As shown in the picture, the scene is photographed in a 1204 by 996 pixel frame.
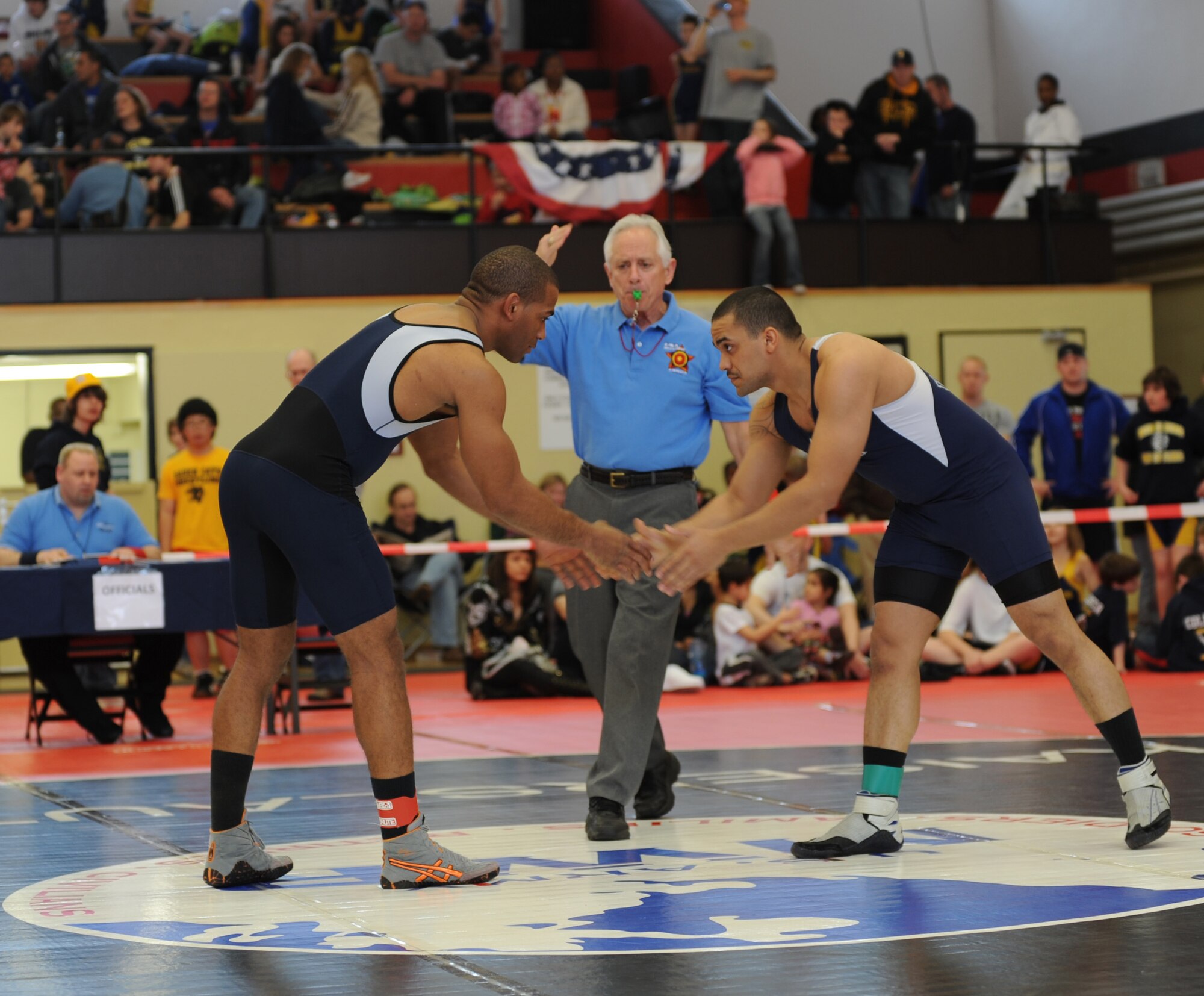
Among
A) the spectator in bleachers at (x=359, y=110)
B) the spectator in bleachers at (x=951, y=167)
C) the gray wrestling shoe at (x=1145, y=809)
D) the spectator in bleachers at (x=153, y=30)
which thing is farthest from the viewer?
the spectator in bleachers at (x=153, y=30)

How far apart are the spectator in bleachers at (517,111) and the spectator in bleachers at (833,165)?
2.56 m

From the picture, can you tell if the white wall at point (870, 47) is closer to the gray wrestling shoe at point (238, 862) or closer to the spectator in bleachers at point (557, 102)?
the spectator in bleachers at point (557, 102)

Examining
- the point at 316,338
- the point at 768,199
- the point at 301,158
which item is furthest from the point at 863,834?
the point at 301,158

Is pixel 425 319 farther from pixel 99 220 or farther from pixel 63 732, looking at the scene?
pixel 99 220

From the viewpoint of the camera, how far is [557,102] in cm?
1581

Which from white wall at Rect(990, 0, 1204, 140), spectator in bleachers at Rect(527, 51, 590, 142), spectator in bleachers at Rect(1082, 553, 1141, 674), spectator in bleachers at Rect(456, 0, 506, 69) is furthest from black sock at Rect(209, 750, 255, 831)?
spectator in bleachers at Rect(456, 0, 506, 69)

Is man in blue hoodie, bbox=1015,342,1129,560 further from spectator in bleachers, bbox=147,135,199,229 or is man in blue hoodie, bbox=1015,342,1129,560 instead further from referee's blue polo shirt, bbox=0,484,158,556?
spectator in bleachers, bbox=147,135,199,229

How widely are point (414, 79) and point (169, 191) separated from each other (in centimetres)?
330

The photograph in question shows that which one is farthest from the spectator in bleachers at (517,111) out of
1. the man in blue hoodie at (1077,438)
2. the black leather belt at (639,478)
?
the black leather belt at (639,478)

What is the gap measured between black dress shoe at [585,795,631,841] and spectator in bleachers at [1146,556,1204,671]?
22.2 ft

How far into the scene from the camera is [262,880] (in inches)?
175

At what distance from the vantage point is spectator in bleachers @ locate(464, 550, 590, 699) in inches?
429

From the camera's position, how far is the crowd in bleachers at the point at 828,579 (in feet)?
35.4

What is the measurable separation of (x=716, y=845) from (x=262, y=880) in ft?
4.16
